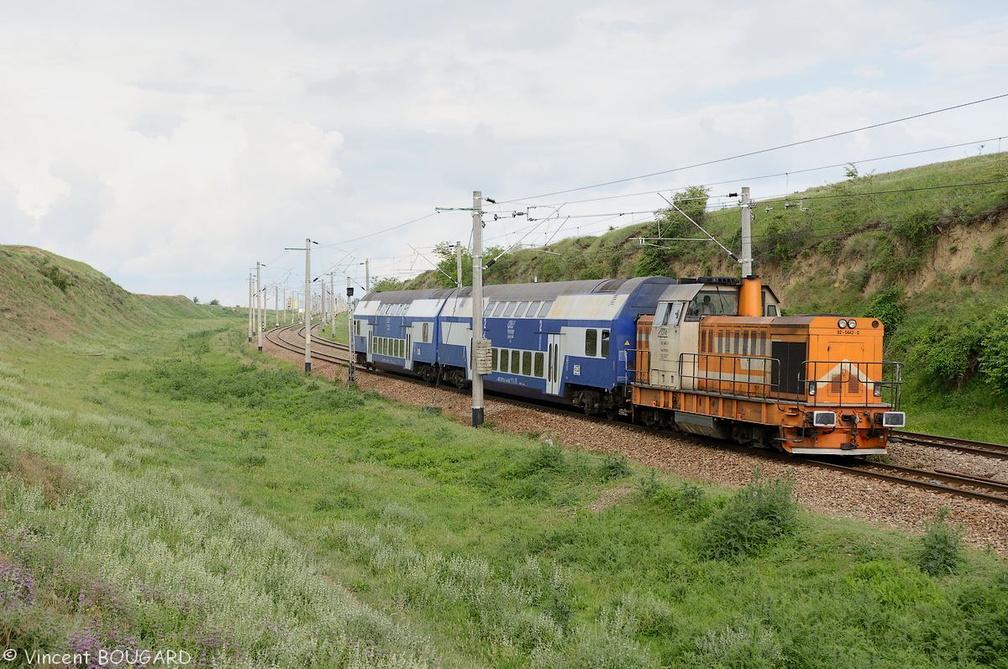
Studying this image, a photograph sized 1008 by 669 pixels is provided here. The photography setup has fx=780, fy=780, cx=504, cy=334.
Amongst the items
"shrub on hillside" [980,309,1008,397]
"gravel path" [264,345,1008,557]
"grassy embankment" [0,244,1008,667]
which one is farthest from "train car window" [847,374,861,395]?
"shrub on hillside" [980,309,1008,397]

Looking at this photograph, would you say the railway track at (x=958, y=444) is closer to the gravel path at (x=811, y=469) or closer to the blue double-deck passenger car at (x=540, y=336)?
the gravel path at (x=811, y=469)

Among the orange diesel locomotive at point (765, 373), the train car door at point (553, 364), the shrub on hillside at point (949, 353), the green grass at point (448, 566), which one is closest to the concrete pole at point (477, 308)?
the train car door at point (553, 364)

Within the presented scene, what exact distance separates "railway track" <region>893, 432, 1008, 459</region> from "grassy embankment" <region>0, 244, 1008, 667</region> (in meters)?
8.30

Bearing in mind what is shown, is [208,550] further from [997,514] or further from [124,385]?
[124,385]

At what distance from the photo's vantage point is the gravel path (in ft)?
42.4

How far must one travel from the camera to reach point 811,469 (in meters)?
16.9

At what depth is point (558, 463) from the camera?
1841 centimetres

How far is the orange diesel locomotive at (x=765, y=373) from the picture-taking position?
17.9m

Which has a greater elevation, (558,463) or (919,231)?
(919,231)

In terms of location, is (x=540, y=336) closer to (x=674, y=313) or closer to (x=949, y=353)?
(x=674, y=313)

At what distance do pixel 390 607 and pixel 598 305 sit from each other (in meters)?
16.0

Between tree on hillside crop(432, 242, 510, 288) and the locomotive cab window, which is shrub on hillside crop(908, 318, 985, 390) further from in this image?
tree on hillside crop(432, 242, 510, 288)

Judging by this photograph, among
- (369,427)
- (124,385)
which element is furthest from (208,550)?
(124,385)

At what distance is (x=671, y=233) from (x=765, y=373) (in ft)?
106
